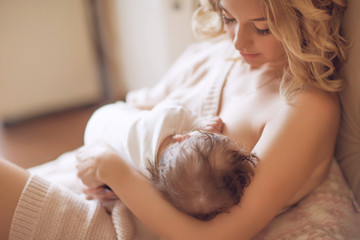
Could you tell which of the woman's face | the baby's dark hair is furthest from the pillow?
the baby's dark hair

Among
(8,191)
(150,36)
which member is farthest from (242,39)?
(150,36)

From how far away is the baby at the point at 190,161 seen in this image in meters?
0.92

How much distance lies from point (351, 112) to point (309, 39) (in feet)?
0.83

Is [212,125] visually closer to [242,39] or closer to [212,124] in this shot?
[212,124]

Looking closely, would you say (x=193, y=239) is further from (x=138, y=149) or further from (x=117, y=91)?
(x=117, y=91)

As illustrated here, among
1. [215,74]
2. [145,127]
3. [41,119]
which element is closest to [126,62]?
[41,119]

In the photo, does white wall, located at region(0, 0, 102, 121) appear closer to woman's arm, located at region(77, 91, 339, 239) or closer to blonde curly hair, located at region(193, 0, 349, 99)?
woman's arm, located at region(77, 91, 339, 239)

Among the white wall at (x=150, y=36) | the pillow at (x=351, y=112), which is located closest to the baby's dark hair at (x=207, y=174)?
the pillow at (x=351, y=112)

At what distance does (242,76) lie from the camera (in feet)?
4.23

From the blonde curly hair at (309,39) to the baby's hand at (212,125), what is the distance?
214 millimetres

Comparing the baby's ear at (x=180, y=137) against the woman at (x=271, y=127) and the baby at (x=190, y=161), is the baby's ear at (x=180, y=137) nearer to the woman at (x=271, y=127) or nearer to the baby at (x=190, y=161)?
the baby at (x=190, y=161)

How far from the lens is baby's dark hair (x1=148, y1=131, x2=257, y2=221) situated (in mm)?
921

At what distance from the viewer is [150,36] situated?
103 inches

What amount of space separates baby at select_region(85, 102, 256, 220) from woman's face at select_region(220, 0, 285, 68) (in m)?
0.23
